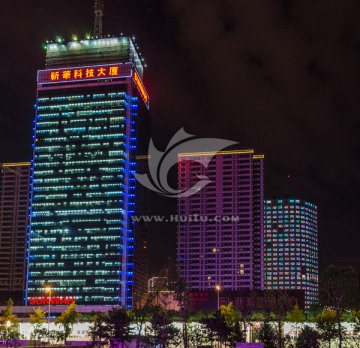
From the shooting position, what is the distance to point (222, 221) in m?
183

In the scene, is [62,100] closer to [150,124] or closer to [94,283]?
[150,124]

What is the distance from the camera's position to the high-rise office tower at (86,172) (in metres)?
148

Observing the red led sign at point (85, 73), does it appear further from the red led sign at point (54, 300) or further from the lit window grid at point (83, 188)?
the red led sign at point (54, 300)

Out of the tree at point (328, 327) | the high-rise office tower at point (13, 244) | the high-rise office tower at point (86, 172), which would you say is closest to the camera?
the tree at point (328, 327)

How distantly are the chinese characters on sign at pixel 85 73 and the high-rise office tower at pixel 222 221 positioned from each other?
4098 centimetres

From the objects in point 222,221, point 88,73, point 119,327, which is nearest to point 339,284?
point 119,327

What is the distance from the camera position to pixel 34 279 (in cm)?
15038

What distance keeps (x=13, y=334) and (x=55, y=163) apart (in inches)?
3314

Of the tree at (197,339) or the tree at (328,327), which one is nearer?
the tree at (328,327)

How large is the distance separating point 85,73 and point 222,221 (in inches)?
2271

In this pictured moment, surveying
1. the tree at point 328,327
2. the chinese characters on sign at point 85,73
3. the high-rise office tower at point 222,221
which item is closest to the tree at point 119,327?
the tree at point 328,327

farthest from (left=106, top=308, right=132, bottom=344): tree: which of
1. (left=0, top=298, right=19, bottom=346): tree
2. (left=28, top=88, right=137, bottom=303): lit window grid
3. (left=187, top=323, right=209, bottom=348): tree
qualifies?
(left=28, top=88, right=137, bottom=303): lit window grid

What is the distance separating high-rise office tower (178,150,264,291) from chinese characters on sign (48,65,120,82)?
40985 mm

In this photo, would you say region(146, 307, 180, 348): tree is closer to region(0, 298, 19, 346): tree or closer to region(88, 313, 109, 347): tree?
region(88, 313, 109, 347): tree
